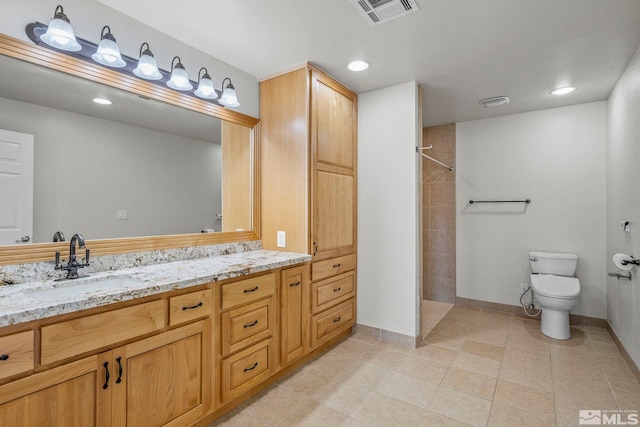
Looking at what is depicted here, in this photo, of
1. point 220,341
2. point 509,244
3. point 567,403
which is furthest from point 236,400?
point 509,244

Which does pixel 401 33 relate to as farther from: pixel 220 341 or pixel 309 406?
pixel 309 406

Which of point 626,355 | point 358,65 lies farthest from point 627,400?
point 358,65

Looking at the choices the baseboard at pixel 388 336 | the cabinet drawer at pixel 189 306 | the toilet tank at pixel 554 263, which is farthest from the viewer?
the toilet tank at pixel 554 263

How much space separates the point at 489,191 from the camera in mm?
3777

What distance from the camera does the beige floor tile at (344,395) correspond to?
1935mm

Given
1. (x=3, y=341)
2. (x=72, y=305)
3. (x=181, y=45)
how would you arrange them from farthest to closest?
(x=181, y=45) → (x=72, y=305) → (x=3, y=341)

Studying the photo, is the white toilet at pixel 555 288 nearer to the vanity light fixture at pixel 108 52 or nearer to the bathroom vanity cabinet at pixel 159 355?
the bathroom vanity cabinet at pixel 159 355

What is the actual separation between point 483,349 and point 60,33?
3.58 m

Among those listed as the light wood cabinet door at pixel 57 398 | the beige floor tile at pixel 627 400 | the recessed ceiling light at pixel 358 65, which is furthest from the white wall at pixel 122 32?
the beige floor tile at pixel 627 400

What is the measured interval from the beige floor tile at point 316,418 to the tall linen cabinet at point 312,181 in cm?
58

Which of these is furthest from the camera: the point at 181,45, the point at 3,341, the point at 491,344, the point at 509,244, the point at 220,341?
the point at 509,244

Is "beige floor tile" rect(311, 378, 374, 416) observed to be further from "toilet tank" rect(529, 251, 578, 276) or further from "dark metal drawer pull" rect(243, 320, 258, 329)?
"toilet tank" rect(529, 251, 578, 276)

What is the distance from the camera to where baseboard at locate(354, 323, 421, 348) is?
9.11 ft

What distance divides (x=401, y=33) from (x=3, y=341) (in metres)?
2.46
